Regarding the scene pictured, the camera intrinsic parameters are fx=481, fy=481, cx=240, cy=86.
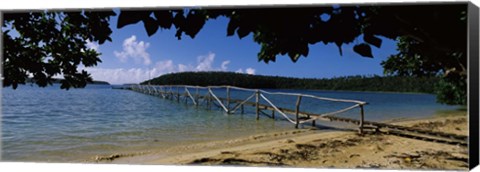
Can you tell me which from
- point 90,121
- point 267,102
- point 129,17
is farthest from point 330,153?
point 129,17

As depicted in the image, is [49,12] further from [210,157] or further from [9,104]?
[210,157]

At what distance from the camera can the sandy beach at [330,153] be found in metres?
4.43

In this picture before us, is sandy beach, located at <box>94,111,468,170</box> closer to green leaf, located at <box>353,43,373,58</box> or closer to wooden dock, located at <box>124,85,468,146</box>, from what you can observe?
wooden dock, located at <box>124,85,468,146</box>

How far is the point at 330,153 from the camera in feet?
17.7

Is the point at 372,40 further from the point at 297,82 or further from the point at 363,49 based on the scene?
the point at 297,82

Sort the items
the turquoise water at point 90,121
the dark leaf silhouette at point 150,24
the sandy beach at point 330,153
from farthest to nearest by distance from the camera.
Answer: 1. the turquoise water at point 90,121
2. the sandy beach at point 330,153
3. the dark leaf silhouette at point 150,24

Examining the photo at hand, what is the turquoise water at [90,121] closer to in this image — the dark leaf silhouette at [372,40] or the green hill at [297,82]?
the green hill at [297,82]

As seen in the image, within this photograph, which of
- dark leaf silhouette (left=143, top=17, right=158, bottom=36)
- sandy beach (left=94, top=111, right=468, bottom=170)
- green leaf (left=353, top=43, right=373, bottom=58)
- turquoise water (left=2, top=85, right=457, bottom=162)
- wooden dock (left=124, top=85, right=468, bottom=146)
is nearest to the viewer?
green leaf (left=353, top=43, right=373, bottom=58)

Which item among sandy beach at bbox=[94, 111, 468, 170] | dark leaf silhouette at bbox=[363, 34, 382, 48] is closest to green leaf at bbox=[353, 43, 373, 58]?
dark leaf silhouette at bbox=[363, 34, 382, 48]

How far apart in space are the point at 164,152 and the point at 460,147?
3.28 meters

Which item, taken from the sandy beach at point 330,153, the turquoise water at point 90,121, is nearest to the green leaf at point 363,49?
the sandy beach at point 330,153

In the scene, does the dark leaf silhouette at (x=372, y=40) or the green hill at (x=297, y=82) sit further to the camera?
the green hill at (x=297, y=82)

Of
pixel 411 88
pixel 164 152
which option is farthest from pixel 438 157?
pixel 164 152

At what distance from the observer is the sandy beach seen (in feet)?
14.5
